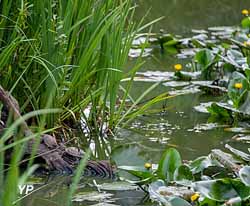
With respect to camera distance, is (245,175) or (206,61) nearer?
(245,175)

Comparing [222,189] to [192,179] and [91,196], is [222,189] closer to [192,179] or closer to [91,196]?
[192,179]

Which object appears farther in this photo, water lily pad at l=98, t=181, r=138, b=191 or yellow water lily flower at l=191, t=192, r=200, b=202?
water lily pad at l=98, t=181, r=138, b=191

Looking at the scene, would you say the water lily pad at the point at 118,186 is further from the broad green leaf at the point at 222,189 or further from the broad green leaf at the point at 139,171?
the broad green leaf at the point at 222,189

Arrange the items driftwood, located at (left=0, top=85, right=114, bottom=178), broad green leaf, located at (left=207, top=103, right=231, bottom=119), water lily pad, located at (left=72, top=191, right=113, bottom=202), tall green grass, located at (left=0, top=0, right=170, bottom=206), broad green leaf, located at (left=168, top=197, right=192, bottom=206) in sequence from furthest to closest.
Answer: broad green leaf, located at (left=207, top=103, right=231, bottom=119), tall green grass, located at (left=0, top=0, right=170, bottom=206), driftwood, located at (left=0, top=85, right=114, bottom=178), water lily pad, located at (left=72, top=191, right=113, bottom=202), broad green leaf, located at (left=168, top=197, right=192, bottom=206)

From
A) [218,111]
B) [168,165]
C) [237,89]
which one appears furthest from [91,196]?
[237,89]

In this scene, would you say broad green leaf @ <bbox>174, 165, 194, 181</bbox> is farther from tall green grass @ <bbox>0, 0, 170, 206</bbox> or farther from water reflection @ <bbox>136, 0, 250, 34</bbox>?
water reflection @ <bbox>136, 0, 250, 34</bbox>

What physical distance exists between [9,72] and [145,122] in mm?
901

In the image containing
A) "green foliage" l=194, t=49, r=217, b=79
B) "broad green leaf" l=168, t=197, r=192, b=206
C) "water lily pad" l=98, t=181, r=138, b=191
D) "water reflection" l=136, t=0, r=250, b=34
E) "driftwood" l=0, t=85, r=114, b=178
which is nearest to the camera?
"broad green leaf" l=168, t=197, r=192, b=206

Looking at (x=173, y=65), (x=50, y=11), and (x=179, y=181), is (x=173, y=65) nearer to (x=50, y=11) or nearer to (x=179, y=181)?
(x=50, y=11)

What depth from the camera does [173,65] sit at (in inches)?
201

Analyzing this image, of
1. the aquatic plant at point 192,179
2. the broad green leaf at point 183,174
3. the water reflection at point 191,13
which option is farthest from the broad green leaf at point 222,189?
the water reflection at point 191,13

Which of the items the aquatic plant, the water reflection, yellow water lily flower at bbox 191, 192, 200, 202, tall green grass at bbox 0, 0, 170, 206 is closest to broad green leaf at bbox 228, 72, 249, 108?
tall green grass at bbox 0, 0, 170, 206

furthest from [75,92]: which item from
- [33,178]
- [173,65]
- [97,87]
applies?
[173,65]

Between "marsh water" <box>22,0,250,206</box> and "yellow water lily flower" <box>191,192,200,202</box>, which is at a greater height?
"yellow water lily flower" <box>191,192,200,202</box>
